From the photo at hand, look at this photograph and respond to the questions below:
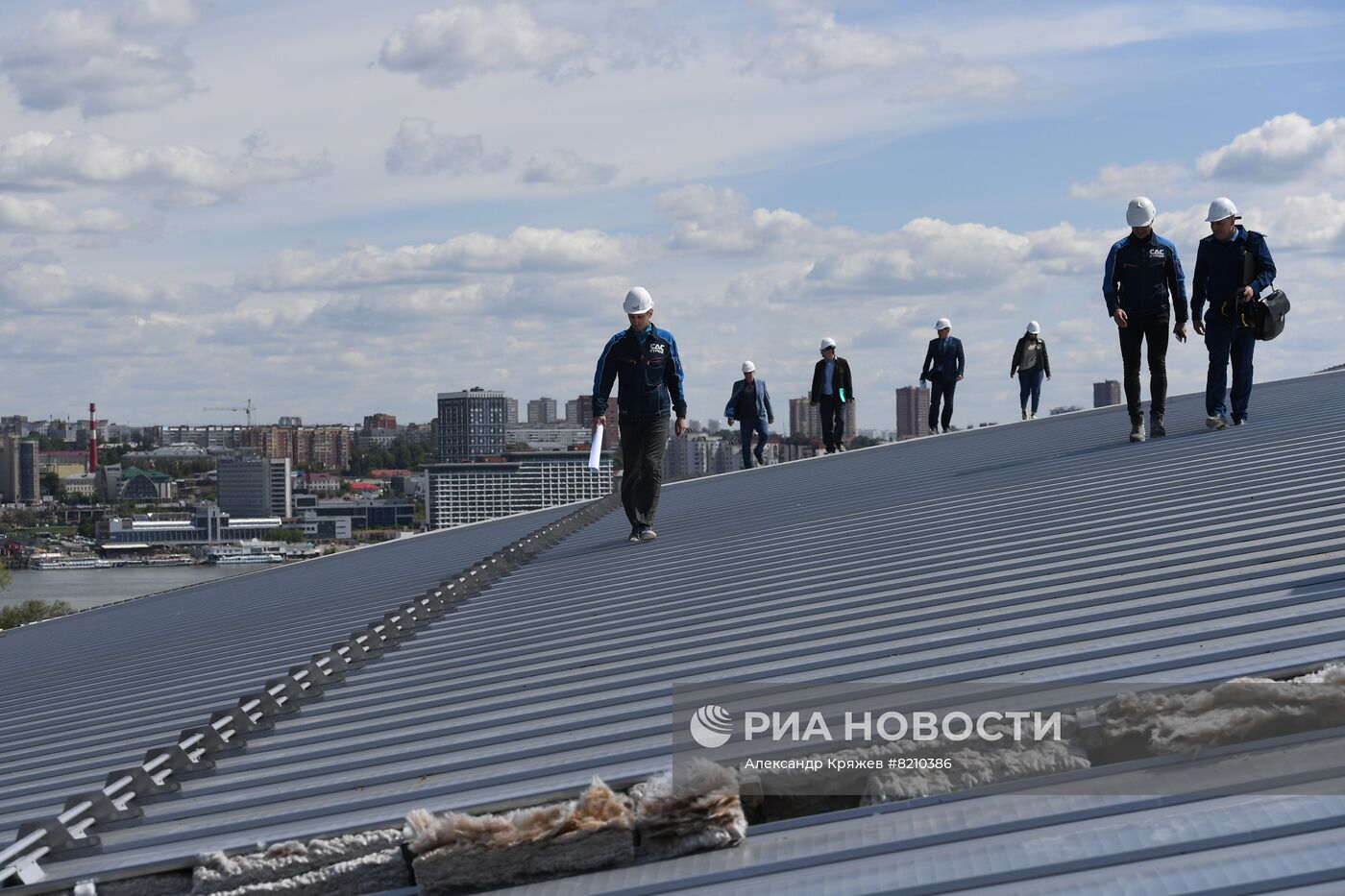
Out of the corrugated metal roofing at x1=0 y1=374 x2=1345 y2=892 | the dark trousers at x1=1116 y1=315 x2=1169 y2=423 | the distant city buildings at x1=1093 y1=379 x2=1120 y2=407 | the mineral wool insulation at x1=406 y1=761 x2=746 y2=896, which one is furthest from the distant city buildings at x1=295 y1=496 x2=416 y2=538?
the mineral wool insulation at x1=406 y1=761 x2=746 y2=896

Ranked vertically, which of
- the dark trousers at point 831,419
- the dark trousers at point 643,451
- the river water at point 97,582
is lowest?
the river water at point 97,582

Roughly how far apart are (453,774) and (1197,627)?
2903 millimetres

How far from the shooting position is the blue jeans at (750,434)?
2356 centimetres

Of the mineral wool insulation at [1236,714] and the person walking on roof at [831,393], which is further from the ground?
the person walking on roof at [831,393]

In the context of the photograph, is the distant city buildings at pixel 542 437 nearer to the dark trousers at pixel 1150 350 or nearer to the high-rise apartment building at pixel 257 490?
the high-rise apartment building at pixel 257 490

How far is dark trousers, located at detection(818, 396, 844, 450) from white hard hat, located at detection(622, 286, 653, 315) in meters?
12.3

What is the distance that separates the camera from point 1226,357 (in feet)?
37.8

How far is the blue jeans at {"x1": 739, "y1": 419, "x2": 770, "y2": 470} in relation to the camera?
23.6 metres

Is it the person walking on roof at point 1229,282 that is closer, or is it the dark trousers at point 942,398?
the person walking on roof at point 1229,282

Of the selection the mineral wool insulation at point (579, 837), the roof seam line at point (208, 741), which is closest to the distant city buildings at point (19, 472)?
the roof seam line at point (208, 741)

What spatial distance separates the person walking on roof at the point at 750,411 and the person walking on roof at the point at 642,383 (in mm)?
12556

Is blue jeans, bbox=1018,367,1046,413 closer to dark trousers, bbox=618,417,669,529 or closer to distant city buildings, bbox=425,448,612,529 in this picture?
dark trousers, bbox=618,417,669,529

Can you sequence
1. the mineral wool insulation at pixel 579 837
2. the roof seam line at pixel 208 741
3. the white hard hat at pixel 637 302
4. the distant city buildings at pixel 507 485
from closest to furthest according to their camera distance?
1. the mineral wool insulation at pixel 579 837
2. the roof seam line at pixel 208 741
3. the white hard hat at pixel 637 302
4. the distant city buildings at pixel 507 485

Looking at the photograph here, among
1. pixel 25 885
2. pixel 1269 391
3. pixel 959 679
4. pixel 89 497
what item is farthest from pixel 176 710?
pixel 89 497
